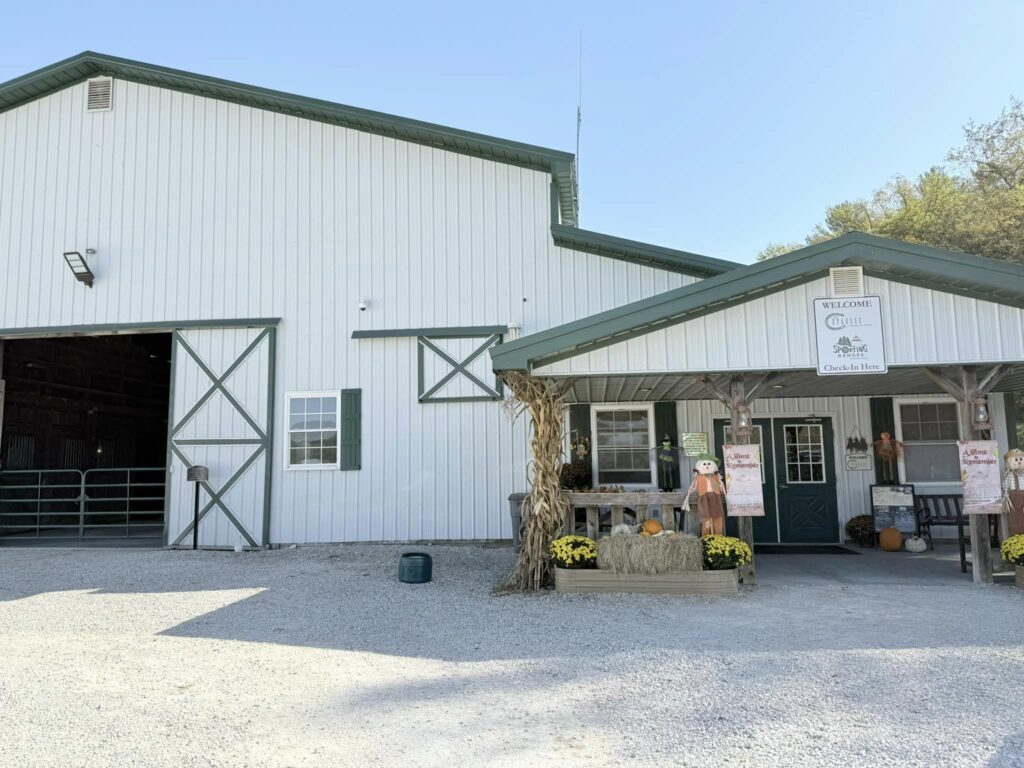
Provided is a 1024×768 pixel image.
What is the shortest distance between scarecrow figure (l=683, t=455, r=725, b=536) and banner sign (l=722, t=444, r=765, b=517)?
0.12 m

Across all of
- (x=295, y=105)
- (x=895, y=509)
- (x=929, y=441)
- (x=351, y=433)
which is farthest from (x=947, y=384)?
(x=295, y=105)

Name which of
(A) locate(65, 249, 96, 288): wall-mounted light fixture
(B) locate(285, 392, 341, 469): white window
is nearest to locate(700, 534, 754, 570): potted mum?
(B) locate(285, 392, 341, 469): white window

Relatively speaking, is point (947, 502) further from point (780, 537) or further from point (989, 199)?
point (989, 199)

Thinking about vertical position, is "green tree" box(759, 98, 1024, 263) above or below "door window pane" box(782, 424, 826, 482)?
above

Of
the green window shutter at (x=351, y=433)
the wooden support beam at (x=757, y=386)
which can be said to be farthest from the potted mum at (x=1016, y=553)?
the green window shutter at (x=351, y=433)

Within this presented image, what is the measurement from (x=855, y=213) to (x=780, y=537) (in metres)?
20.6

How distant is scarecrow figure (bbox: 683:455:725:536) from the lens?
7.70 metres

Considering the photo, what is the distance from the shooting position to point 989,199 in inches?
824

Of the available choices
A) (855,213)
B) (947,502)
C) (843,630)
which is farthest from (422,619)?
(855,213)

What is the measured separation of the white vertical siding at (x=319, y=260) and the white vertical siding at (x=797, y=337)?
3.58 meters

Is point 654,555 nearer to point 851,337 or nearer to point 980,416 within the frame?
point 851,337

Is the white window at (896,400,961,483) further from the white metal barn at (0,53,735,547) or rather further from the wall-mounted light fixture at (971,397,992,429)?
the white metal barn at (0,53,735,547)

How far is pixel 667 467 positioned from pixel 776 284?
4.26 metres

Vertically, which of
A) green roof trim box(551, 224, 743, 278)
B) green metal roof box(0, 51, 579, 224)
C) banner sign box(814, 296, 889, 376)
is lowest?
banner sign box(814, 296, 889, 376)
